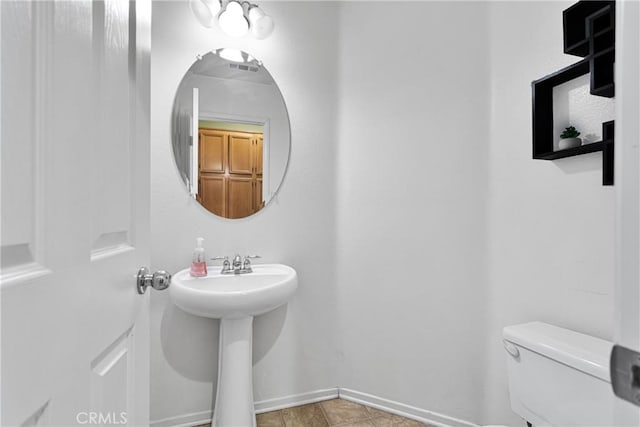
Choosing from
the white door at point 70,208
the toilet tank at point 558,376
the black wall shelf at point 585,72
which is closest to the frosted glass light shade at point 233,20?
the white door at point 70,208

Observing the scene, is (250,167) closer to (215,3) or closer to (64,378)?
(215,3)

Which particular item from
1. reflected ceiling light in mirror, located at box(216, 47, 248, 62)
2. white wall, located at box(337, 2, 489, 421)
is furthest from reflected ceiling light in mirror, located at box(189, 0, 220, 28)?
white wall, located at box(337, 2, 489, 421)

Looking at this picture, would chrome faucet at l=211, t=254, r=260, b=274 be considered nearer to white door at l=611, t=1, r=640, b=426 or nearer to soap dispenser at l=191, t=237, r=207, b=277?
soap dispenser at l=191, t=237, r=207, b=277

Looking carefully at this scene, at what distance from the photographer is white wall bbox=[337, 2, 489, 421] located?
59.4 inches

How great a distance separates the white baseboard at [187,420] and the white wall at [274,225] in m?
0.02

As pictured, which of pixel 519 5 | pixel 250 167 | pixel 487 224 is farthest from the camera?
pixel 250 167

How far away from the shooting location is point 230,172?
176cm

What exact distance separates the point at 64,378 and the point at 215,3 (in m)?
1.76

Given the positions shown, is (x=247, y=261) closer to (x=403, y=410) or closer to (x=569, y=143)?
(x=403, y=410)

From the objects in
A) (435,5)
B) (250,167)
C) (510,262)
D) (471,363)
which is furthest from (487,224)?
(250,167)

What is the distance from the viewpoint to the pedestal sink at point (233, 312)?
4.45 ft

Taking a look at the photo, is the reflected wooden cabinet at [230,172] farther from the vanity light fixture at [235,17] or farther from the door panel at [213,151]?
the vanity light fixture at [235,17]

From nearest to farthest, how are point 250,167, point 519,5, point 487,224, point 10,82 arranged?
point 10,82 < point 519,5 < point 487,224 < point 250,167

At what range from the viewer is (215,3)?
1651 millimetres
